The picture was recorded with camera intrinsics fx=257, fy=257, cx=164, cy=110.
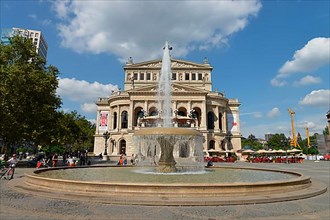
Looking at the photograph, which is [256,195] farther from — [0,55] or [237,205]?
[0,55]

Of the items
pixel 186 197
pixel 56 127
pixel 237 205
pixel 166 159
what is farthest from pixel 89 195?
pixel 56 127

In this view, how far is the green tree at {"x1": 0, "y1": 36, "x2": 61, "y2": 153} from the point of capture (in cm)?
2503

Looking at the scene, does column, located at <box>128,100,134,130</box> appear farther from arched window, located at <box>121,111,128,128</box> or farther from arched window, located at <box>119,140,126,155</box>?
arched window, located at <box>119,140,126,155</box>

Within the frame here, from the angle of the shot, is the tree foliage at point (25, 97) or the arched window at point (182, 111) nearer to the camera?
the tree foliage at point (25, 97)

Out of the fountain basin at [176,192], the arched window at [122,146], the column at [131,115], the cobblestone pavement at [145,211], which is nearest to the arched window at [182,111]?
the column at [131,115]

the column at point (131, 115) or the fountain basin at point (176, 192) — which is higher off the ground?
the column at point (131, 115)

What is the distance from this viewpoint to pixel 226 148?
188 feet

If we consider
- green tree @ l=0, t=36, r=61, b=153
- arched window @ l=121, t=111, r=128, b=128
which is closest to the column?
arched window @ l=121, t=111, r=128, b=128

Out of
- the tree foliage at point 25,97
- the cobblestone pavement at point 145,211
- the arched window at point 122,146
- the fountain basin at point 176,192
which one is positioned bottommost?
the cobblestone pavement at point 145,211

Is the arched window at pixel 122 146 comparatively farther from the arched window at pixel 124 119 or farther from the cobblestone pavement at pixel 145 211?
the cobblestone pavement at pixel 145 211

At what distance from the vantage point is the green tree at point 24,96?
2503cm

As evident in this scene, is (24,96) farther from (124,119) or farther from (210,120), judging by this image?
(210,120)

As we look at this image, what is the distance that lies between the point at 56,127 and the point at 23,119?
4.24 meters

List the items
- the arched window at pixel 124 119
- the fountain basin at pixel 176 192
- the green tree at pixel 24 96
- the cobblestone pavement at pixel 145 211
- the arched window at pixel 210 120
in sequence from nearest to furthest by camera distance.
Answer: the cobblestone pavement at pixel 145 211
the fountain basin at pixel 176 192
the green tree at pixel 24 96
the arched window at pixel 124 119
the arched window at pixel 210 120
